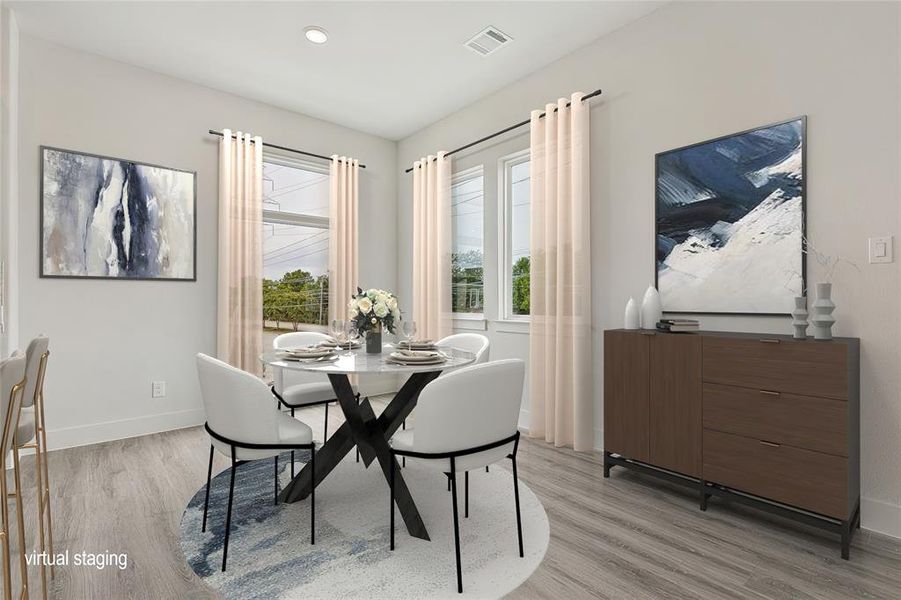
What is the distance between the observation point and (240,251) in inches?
159

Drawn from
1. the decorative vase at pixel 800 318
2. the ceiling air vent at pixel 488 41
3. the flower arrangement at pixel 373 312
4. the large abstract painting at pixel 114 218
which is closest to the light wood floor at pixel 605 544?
the decorative vase at pixel 800 318

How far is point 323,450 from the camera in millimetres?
2340

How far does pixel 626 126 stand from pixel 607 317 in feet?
4.43

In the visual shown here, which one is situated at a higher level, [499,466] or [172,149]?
[172,149]

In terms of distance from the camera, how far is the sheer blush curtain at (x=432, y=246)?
452cm

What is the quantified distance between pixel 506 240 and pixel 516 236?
0.34ft

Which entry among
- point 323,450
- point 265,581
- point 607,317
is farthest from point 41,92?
point 607,317

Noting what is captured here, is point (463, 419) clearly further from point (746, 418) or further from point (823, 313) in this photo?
point (823, 313)

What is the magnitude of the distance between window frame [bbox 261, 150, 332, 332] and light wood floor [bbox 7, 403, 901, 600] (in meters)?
2.43

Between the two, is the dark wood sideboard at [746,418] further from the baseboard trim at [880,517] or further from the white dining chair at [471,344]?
the white dining chair at [471,344]

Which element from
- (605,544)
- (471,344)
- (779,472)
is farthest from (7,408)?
(779,472)

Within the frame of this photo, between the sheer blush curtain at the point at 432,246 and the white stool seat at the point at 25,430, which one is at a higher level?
the sheer blush curtain at the point at 432,246

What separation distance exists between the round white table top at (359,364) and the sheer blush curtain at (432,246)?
2047mm

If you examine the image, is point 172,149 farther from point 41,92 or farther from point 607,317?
point 607,317
